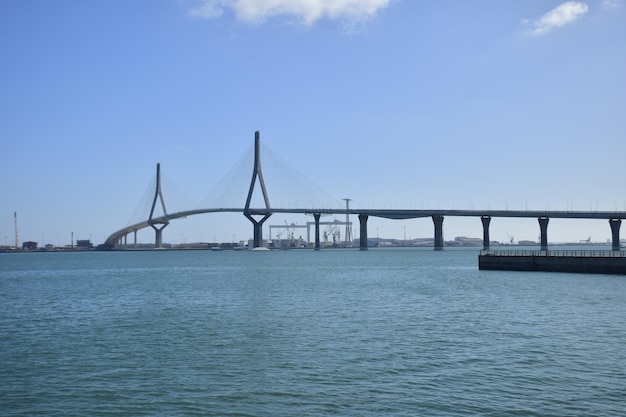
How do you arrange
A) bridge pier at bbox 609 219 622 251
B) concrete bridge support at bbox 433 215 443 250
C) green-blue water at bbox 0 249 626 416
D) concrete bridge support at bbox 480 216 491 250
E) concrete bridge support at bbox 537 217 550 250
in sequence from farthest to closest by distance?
1. concrete bridge support at bbox 433 215 443 250
2. concrete bridge support at bbox 480 216 491 250
3. concrete bridge support at bbox 537 217 550 250
4. bridge pier at bbox 609 219 622 251
5. green-blue water at bbox 0 249 626 416

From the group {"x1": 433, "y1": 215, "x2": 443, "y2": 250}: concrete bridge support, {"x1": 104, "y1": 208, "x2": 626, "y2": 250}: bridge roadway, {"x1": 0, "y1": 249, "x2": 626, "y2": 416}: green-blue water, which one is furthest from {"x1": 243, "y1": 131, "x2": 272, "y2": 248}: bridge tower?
{"x1": 0, "y1": 249, "x2": 626, "y2": 416}: green-blue water

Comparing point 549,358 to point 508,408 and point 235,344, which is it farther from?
point 235,344

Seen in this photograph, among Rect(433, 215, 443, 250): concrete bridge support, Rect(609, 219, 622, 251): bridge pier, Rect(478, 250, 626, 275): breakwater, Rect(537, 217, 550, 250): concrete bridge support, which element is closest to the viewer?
Rect(478, 250, 626, 275): breakwater

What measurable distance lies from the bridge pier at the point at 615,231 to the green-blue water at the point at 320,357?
88978mm

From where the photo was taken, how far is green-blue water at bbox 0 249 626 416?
43.2 feet

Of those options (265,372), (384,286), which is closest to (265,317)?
(265,372)

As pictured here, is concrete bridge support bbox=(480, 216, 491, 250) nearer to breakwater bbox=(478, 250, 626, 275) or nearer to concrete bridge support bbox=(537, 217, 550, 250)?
concrete bridge support bbox=(537, 217, 550, 250)

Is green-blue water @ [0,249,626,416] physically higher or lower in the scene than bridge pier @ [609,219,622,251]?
lower

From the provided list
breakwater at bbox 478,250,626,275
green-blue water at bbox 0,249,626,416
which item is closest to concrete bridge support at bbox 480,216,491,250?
breakwater at bbox 478,250,626,275

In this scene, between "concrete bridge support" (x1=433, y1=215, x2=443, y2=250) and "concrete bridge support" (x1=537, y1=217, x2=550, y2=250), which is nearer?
"concrete bridge support" (x1=537, y1=217, x2=550, y2=250)

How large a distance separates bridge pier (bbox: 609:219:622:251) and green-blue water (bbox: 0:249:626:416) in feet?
292

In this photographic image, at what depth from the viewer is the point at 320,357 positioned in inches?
706

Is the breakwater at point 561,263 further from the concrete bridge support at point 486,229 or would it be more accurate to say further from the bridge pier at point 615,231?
the concrete bridge support at point 486,229

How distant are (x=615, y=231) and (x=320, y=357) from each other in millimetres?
111456
